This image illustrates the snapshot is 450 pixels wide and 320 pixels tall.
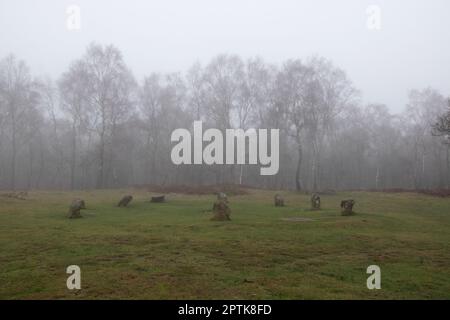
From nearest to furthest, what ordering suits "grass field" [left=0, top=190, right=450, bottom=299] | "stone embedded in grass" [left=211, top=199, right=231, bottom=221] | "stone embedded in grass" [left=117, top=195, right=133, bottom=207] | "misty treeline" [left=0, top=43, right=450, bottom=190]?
"grass field" [left=0, top=190, right=450, bottom=299] → "stone embedded in grass" [left=211, top=199, right=231, bottom=221] → "stone embedded in grass" [left=117, top=195, right=133, bottom=207] → "misty treeline" [left=0, top=43, right=450, bottom=190]

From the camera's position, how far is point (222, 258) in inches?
399

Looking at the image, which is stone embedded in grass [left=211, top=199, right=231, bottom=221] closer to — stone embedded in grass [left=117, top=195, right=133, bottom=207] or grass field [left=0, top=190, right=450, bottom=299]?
grass field [left=0, top=190, right=450, bottom=299]

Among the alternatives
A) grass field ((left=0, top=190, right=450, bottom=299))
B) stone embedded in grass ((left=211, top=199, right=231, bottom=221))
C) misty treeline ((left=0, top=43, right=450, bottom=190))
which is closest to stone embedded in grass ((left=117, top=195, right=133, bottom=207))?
grass field ((left=0, top=190, right=450, bottom=299))

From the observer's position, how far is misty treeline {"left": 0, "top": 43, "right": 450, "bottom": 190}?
4759 centimetres

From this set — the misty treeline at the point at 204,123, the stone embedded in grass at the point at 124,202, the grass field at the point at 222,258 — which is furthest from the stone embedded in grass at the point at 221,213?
the misty treeline at the point at 204,123

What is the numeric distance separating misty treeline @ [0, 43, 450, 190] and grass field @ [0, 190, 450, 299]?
26.7 metres

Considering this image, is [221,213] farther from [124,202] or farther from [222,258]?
[124,202]

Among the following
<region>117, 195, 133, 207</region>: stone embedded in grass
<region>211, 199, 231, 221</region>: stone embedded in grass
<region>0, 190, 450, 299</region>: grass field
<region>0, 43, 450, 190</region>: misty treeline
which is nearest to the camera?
<region>0, 190, 450, 299</region>: grass field

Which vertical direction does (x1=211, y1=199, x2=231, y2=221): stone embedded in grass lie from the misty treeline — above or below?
below

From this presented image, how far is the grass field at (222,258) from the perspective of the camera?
759 cm

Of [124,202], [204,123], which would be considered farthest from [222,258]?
[204,123]

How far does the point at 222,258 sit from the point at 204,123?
48171mm

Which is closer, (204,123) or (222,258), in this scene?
(222,258)

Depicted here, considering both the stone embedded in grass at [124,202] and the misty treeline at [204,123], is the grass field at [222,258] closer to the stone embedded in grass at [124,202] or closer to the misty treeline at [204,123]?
the stone embedded in grass at [124,202]
